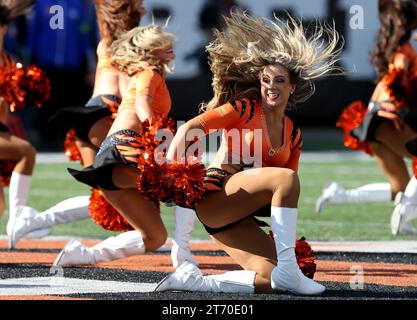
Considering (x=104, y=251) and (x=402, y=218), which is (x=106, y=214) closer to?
(x=104, y=251)

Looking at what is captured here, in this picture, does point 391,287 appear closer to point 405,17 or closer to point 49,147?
point 405,17

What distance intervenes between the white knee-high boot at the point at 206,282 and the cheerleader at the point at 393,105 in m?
3.31

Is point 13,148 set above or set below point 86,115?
below

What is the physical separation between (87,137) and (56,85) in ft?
33.3

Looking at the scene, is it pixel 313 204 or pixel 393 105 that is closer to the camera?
pixel 393 105

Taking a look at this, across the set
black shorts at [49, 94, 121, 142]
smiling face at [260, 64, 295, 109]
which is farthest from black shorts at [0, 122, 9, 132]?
smiling face at [260, 64, 295, 109]

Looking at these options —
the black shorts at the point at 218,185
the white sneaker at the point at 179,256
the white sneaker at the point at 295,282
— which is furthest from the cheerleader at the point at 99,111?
the white sneaker at the point at 295,282

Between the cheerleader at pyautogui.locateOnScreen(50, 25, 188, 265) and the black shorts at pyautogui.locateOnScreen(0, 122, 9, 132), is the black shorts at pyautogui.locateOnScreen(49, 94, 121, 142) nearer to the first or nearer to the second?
the black shorts at pyautogui.locateOnScreen(0, 122, 9, 132)

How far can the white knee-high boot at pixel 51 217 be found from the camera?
8.21 metres

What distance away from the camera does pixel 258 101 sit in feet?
21.0

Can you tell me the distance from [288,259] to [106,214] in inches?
66.0

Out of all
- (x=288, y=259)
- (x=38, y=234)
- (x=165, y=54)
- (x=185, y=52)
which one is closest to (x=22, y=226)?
(x=38, y=234)

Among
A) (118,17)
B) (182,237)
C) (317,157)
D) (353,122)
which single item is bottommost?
(317,157)

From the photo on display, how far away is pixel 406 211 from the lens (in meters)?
9.06
